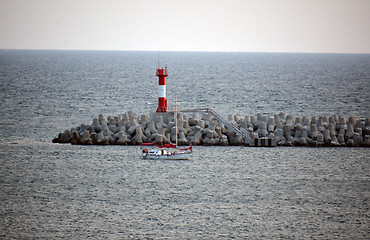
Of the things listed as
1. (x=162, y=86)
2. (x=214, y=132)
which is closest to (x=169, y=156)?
(x=214, y=132)

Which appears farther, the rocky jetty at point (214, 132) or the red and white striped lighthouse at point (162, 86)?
the red and white striped lighthouse at point (162, 86)

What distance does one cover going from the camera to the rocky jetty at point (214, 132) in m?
28.8

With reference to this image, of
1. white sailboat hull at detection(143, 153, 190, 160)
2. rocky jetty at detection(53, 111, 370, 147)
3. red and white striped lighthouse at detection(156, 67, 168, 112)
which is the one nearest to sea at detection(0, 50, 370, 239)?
white sailboat hull at detection(143, 153, 190, 160)

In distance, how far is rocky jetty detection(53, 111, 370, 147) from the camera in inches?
1136

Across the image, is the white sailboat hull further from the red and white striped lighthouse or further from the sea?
the red and white striped lighthouse

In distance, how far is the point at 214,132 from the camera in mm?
29156

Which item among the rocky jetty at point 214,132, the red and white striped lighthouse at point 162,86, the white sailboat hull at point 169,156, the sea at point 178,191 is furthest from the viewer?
the red and white striped lighthouse at point 162,86

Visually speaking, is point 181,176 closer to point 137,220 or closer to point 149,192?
point 149,192

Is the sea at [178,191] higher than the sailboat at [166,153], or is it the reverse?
the sailboat at [166,153]

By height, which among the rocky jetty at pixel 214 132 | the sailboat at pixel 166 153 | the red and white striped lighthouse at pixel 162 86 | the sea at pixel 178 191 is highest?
the red and white striped lighthouse at pixel 162 86

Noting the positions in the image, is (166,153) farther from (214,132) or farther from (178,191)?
(178,191)

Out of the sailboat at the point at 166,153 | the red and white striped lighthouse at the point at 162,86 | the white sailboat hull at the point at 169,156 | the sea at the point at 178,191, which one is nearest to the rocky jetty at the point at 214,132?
the red and white striped lighthouse at the point at 162,86

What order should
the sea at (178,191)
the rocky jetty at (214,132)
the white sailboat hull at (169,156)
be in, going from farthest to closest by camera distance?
the rocky jetty at (214,132)
the white sailboat hull at (169,156)
the sea at (178,191)

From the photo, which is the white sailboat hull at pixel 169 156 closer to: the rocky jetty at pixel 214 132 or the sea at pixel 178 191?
the sea at pixel 178 191
